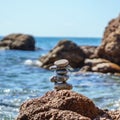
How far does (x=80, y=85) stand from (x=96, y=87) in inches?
33.9

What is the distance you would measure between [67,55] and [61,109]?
23409 millimetres

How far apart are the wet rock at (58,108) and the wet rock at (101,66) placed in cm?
1938

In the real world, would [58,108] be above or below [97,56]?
above

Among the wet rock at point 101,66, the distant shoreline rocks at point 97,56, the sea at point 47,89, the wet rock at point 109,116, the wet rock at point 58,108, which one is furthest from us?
the distant shoreline rocks at point 97,56

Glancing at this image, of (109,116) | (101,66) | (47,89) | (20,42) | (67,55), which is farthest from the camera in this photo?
(20,42)

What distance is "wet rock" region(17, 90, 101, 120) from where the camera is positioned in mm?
5131

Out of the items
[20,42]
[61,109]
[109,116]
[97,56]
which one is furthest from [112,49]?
[20,42]

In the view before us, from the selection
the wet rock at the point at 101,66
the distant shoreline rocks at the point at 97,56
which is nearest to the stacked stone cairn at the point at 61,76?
the distant shoreline rocks at the point at 97,56

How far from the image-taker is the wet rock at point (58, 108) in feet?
16.8

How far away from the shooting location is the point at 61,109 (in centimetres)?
530

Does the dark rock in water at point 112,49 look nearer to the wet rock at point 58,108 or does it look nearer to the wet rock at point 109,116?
the wet rock at point 109,116

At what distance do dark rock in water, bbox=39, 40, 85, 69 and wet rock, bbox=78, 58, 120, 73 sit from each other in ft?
5.65

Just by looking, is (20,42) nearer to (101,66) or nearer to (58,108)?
(101,66)

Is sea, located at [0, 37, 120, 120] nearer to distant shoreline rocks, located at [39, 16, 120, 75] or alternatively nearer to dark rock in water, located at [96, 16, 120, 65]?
distant shoreline rocks, located at [39, 16, 120, 75]
